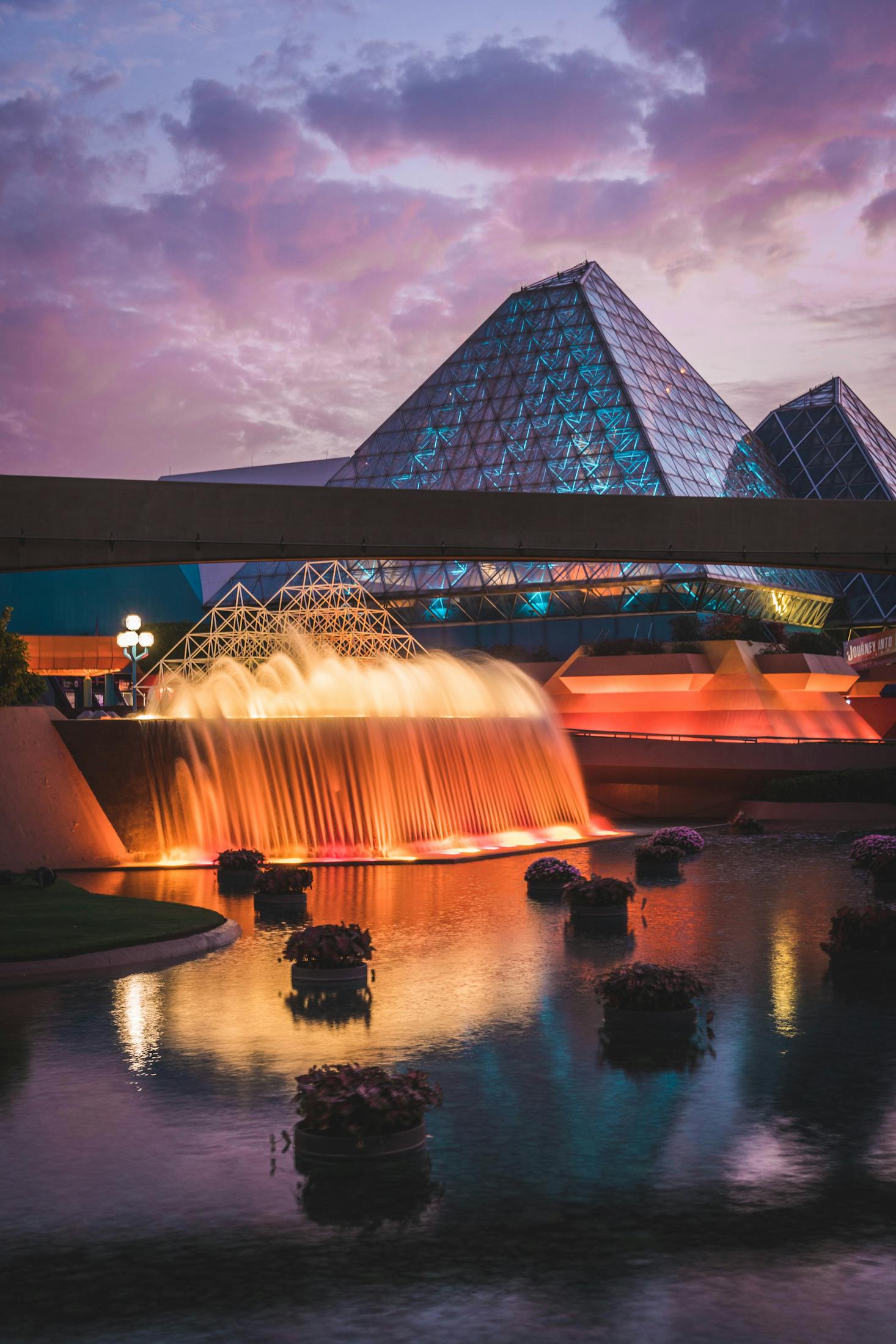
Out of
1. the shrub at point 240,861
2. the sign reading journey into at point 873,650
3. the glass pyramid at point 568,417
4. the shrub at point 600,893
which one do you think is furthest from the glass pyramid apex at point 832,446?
the shrub at point 600,893

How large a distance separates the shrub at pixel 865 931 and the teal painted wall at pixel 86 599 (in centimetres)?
7936

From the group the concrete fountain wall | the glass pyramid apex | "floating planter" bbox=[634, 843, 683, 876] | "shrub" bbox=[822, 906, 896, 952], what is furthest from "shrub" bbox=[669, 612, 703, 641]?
"shrub" bbox=[822, 906, 896, 952]

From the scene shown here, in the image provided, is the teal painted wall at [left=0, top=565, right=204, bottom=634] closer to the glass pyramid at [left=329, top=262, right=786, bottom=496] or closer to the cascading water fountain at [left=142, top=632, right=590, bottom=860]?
the glass pyramid at [left=329, top=262, right=786, bottom=496]

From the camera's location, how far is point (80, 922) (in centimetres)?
1778

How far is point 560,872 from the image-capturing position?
72.2 feet

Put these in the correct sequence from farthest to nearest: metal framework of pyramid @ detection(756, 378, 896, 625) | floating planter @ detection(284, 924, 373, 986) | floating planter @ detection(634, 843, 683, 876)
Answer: metal framework of pyramid @ detection(756, 378, 896, 625)
floating planter @ detection(634, 843, 683, 876)
floating planter @ detection(284, 924, 373, 986)

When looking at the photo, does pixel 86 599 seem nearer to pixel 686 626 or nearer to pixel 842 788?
pixel 686 626

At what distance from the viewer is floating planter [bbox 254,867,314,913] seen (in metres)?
20.4

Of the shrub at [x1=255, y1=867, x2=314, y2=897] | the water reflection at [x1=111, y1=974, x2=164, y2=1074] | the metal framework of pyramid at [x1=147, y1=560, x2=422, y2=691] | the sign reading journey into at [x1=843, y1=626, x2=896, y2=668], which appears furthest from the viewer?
the metal framework of pyramid at [x1=147, y1=560, x2=422, y2=691]

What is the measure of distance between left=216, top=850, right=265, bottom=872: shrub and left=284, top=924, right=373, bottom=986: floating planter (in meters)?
9.00

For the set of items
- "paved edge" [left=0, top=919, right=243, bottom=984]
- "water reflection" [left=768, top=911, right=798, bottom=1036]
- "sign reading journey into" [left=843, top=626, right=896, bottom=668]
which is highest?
"sign reading journey into" [left=843, top=626, right=896, bottom=668]

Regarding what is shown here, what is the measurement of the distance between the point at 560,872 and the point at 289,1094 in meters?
12.3

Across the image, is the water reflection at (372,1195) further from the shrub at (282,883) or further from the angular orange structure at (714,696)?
the angular orange structure at (714,696)

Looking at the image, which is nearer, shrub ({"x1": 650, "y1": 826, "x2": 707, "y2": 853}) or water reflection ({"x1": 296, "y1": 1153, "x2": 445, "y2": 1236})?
water reflection ({"x1": 296, "y1": 1153, "x2": 445, "y2": 1236})
